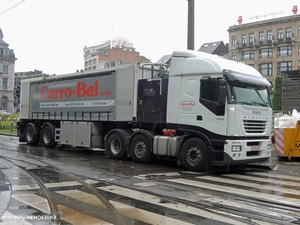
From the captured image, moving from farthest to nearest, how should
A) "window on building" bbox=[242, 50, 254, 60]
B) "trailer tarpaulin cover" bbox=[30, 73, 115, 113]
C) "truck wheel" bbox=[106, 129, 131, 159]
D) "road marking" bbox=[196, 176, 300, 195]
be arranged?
"window on building" bbox=[242, 50, 254, 60], "trailer tarpaulin cover" bbox=[30, 73, 115, 113], "truck wheel" bbox=[106, 129, 131, 159], "road marking" bbox=[196, 176, 300, 195]

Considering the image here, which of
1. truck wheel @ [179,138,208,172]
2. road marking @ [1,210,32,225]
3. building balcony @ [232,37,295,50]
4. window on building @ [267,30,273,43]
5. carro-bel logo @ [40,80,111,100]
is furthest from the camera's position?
window on building @ [267,30,273,43]

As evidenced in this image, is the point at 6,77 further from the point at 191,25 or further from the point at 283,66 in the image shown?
the point at 191,25

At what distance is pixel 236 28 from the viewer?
72.8 meters

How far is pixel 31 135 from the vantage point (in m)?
18.6

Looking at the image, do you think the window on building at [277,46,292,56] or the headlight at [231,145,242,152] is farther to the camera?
the window on building at [277,46,292,56]

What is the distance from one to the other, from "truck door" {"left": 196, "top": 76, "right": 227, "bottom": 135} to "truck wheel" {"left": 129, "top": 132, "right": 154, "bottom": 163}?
2.18 meters

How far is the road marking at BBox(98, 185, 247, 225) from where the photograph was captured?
570 cm

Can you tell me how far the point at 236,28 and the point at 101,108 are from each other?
64275mm

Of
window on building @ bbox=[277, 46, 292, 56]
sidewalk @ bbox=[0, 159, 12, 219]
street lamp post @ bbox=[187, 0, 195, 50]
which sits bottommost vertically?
sidewalk @ bbox=[0, 159, 12, 219]

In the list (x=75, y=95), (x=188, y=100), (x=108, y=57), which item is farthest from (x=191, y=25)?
(x=108, y=57)

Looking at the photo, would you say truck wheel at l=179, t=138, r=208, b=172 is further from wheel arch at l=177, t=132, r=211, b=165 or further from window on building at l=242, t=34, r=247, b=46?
window on building at l=242, t=34, r=247, b=46

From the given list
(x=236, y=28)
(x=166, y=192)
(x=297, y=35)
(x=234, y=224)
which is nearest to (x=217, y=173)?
(x=166, y=192)

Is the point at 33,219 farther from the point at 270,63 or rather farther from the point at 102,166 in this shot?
the point at 270,63

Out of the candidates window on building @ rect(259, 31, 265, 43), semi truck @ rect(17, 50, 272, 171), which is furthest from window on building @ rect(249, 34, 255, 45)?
semi truck @ rect(17, 50, 272, 171)
